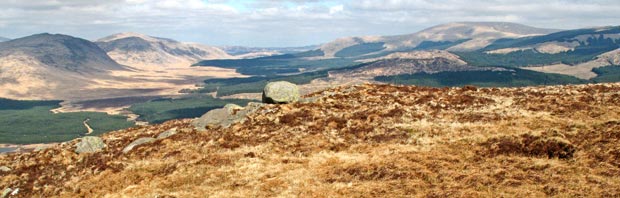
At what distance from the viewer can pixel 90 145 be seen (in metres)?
47.0

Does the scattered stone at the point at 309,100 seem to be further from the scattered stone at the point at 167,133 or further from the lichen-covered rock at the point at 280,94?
the scattered stone at the point at 167,133

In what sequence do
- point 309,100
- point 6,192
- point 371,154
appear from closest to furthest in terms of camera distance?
1. point 371,154
2. point 6,192
3. point 309,100

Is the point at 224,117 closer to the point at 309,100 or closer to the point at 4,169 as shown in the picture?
the point at 309,100

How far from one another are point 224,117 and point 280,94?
8246 mm

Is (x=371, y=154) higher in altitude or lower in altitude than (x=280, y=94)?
lower

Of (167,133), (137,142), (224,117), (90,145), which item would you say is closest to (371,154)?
(224,117)

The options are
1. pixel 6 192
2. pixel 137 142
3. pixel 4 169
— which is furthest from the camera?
pixel 137 142

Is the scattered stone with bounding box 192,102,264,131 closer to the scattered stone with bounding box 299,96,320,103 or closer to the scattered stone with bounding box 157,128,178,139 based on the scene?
the scattered stone with bounding box 157,128,178,139

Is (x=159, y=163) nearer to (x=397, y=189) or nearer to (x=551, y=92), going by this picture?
(x=397, y=189)

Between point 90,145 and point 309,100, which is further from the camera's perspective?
point 309,100

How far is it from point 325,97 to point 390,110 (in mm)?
10277

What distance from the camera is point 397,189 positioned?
90.0ft

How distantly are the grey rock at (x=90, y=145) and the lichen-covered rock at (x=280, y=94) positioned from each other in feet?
64.0

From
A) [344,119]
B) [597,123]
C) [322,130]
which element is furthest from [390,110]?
[597,123]
